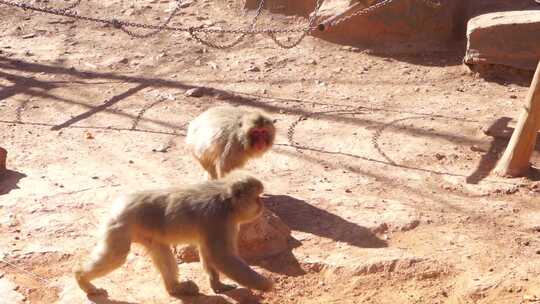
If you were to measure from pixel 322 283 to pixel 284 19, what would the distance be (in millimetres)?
6992

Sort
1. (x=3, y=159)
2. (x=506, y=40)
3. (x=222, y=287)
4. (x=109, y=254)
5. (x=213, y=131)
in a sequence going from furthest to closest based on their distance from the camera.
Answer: (x=506, y=40), (x=3, y=159), (x=213, y=131), (x=222, y=287), (x=109, y=254)

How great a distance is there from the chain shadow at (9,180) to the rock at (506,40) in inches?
229

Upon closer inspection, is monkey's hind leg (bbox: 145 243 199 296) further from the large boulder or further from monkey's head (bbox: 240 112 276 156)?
the large boulder

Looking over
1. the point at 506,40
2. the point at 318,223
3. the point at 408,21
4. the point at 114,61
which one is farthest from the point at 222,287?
the point at 408,21

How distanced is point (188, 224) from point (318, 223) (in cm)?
175

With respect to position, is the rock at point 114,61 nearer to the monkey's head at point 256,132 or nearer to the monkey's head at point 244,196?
the monkey's head at point 256,132

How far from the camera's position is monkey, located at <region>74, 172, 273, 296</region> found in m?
4.82

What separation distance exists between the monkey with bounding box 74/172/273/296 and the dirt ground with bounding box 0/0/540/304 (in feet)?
1.38

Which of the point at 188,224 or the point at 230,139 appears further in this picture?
the point at 230,139

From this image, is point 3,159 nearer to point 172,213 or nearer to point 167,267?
point 167,267

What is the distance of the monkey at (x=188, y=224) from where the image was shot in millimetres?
4816

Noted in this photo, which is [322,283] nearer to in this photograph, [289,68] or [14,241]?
[14,241]

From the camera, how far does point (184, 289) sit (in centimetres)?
518

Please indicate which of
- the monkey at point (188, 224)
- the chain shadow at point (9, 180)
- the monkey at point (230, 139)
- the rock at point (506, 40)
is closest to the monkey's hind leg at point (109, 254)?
the monkey at point (188, 224)
